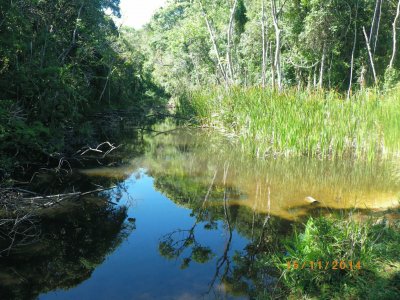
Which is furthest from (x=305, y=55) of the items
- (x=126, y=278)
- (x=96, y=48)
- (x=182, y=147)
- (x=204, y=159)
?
(x=126, y=278)

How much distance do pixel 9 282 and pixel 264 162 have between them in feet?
15.7

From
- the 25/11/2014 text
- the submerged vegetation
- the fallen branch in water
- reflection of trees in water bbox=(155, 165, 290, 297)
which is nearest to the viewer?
the 25/11/2014 text

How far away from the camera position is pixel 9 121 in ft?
17.1

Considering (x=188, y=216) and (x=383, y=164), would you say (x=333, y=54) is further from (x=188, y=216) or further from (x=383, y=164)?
(x=188, y=216)

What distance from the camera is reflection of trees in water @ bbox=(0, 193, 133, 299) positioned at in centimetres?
295

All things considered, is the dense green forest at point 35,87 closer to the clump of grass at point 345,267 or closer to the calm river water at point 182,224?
the calm river water at point 182,224

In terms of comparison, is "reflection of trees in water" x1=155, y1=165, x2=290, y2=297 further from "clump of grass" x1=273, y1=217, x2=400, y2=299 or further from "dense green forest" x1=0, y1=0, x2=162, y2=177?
"dense green forest" x1=0, y1=0, x2=162, y2=177

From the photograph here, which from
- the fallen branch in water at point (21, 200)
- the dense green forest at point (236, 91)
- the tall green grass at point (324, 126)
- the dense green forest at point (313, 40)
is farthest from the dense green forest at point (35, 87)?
the dense green forest at point (313, 40)

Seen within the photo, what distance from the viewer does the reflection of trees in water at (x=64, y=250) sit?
9.68 ft

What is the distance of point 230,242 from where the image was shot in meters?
3.70

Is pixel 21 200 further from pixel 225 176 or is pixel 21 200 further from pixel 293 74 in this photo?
pixel 293 74

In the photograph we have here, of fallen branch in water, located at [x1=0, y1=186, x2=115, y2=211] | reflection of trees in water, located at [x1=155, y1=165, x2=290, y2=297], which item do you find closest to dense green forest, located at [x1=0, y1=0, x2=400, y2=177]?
fallen branch in water, located at [x1=0, y1=186, x2=115, y2=211]

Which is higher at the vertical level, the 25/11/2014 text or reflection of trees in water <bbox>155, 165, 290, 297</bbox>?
the 25/11/2014 text

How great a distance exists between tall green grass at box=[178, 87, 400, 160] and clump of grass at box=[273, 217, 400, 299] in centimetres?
390
